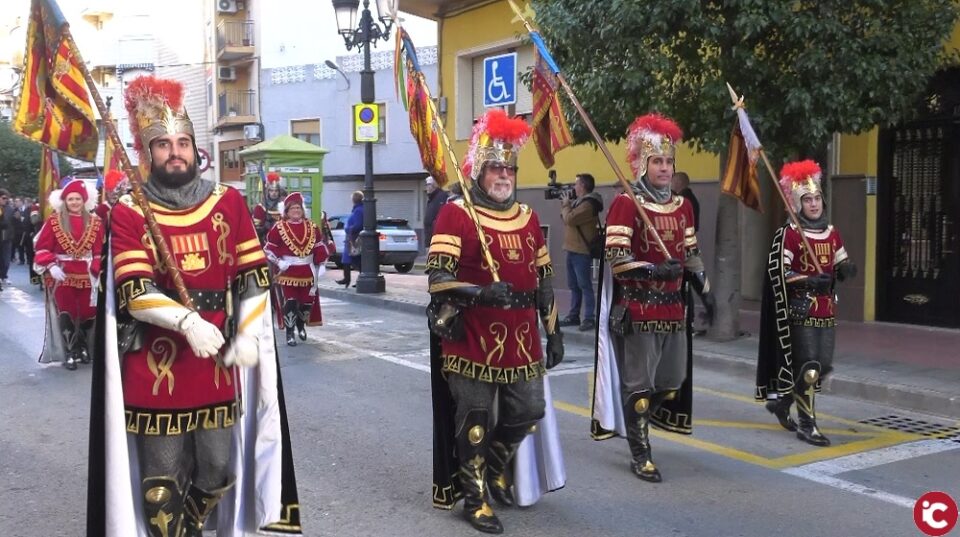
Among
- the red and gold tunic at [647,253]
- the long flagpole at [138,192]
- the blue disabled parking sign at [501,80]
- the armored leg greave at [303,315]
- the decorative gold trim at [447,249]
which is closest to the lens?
the long flagpole at [138,192]

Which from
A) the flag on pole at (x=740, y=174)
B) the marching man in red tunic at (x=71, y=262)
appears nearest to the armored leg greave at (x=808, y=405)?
the flag on pole at (x=740, y=174)

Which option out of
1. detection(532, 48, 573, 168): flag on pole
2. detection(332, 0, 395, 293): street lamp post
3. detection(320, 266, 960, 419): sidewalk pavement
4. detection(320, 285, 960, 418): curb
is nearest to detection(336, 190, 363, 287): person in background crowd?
detection(332, 0, 395, 293): street lamp post

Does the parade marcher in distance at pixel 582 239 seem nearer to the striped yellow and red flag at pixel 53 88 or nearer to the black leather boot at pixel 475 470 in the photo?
the black leather boot at pixel 475 470

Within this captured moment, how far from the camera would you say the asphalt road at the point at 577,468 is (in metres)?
5.00

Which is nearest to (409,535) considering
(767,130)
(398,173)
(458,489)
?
(458,489)

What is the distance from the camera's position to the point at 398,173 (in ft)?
107

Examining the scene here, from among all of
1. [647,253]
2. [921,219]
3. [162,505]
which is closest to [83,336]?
[647,253]

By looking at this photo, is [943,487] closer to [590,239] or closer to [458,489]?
[458,489]

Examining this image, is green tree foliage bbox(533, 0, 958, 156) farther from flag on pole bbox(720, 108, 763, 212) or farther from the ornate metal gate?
flag on pole bbox(720, 108, 763, 212)

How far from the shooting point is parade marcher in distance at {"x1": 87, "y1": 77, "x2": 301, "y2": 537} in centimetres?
360

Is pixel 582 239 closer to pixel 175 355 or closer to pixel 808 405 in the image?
pixel 808 405

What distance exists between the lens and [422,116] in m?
5.11

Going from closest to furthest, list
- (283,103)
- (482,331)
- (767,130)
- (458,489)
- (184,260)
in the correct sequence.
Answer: (184,260), (482,331), (458,489), (767,130), (283,103)

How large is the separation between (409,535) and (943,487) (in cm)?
323
